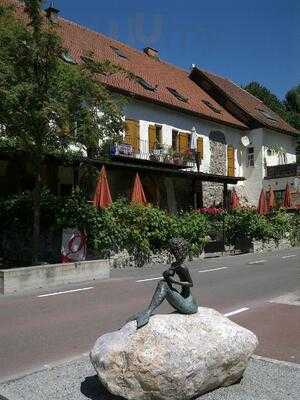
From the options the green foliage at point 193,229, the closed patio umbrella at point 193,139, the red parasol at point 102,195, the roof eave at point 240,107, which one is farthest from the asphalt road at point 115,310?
the roof eave at point 240,107

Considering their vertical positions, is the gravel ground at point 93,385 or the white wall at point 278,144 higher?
the white wall at point 278,144

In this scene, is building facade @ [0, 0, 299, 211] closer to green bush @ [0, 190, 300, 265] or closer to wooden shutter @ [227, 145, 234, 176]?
wooden shutter @ [227, 145, 234, 176]

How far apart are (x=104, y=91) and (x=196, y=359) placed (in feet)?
38.1

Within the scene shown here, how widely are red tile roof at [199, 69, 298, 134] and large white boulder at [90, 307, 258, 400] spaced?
1402 inches

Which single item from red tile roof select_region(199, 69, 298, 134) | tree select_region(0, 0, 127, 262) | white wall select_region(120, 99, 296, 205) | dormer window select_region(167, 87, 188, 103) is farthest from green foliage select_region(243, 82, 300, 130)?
tree select_region(0, 0, 127, 262)

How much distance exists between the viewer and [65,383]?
5430mm

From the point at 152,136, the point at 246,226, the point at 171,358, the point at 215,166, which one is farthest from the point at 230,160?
the point at 171,358

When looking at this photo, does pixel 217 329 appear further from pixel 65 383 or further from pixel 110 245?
pixel 110 245

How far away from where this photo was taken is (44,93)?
14.4 m

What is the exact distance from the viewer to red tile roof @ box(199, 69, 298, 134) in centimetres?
4031

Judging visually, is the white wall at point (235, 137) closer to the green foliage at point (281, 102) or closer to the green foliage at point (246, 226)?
the green foliage at point (246, 226)

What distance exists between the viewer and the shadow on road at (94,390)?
16.7 ft

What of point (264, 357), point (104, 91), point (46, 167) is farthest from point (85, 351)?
point (46, 167)

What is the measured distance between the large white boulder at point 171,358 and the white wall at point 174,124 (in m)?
22.1
